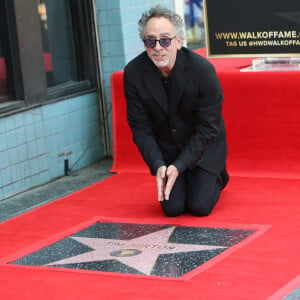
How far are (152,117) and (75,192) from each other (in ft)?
3.48

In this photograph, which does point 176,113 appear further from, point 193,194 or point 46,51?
point 46,51

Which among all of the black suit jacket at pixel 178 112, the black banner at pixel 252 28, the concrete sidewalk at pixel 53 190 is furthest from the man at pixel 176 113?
the black banner at pixel 252 28

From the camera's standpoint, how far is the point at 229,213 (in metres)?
5.65

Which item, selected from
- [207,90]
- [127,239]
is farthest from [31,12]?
[127,239]

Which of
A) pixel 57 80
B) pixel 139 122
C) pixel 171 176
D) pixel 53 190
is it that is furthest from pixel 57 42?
pixel 171 176

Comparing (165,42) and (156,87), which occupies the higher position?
(165,42)

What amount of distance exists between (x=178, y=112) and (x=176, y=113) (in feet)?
0.08

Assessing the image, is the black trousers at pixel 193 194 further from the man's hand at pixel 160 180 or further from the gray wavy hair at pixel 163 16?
the gray wavy hair at pixel 163 16

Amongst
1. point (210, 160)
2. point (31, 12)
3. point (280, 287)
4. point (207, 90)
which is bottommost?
point (280, 287)

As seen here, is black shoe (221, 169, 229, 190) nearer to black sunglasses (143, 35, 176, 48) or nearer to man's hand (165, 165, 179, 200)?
man's hand (165, 165, 179, 200)

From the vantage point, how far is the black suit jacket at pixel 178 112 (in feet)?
18.3

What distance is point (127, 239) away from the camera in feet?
17.2

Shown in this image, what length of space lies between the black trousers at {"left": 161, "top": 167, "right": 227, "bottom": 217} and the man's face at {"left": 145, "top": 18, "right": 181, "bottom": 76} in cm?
72

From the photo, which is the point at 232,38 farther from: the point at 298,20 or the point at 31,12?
the point at 31,12
